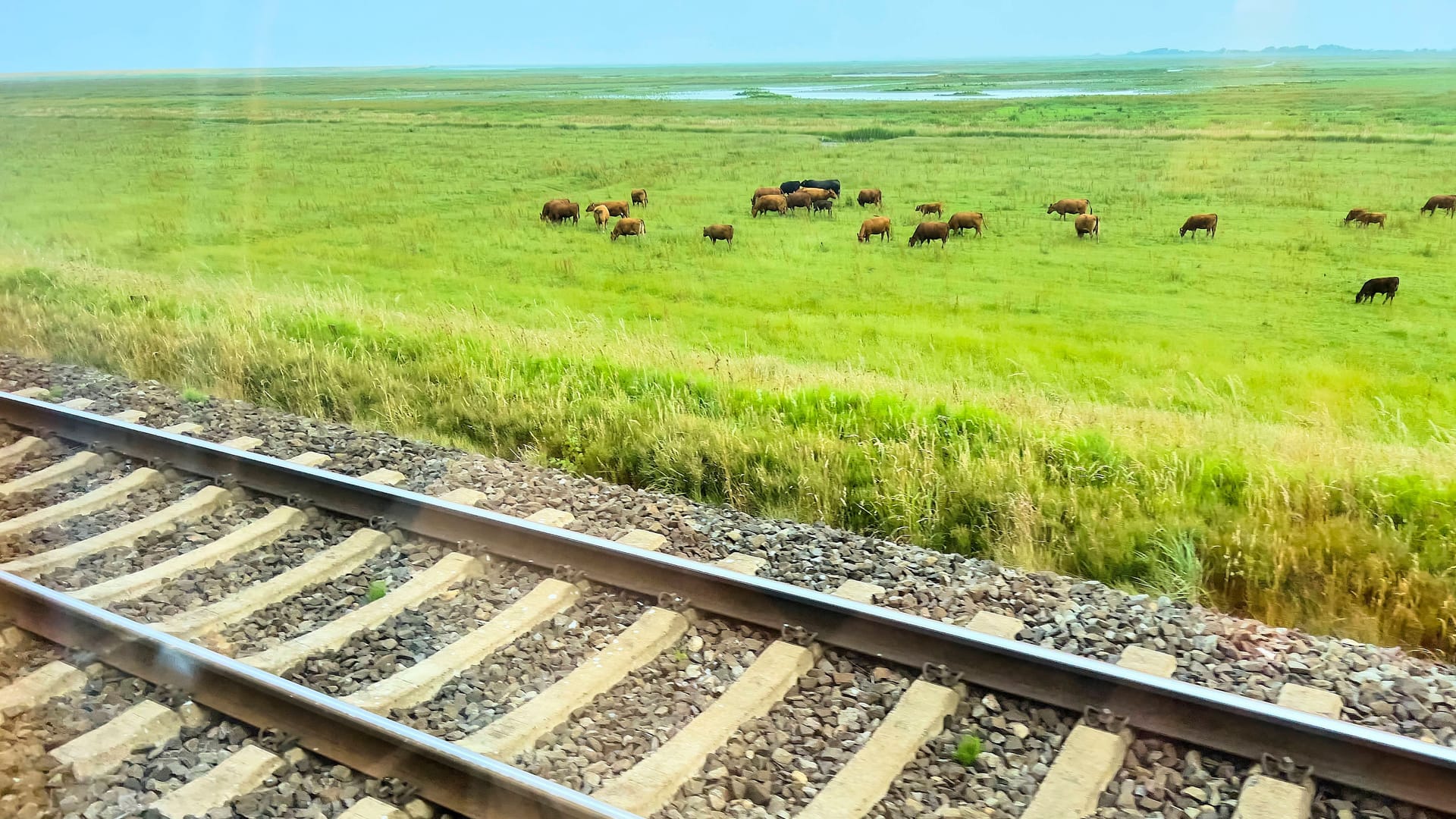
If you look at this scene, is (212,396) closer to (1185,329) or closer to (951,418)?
(951,418)

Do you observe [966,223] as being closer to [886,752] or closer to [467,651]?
[467,651]

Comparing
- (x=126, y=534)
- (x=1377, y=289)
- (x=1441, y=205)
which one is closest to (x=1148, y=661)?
(x=126, y=534)

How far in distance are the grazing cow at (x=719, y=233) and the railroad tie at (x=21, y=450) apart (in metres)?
12.6

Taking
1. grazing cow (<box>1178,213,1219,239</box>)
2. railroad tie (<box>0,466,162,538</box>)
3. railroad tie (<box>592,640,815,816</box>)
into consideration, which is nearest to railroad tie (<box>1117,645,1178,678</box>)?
railroad tie (<box>592,640,815,816</box>)

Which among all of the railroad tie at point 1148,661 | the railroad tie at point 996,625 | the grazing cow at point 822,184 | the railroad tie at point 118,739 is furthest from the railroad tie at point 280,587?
the grazing cow at point 822,184

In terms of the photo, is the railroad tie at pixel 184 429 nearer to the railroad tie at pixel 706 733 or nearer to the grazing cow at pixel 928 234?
the railroad tie at pixel 706 733

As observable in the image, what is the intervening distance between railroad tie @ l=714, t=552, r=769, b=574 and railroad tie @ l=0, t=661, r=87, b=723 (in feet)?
9.39

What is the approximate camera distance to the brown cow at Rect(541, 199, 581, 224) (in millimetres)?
20672

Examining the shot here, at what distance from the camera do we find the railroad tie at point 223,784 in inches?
141

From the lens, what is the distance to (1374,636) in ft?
16.0

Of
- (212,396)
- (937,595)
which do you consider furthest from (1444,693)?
(212,396)

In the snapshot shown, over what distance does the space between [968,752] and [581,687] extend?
1.53 m

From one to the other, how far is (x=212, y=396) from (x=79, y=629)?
15.3 ft

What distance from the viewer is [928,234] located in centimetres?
1861
